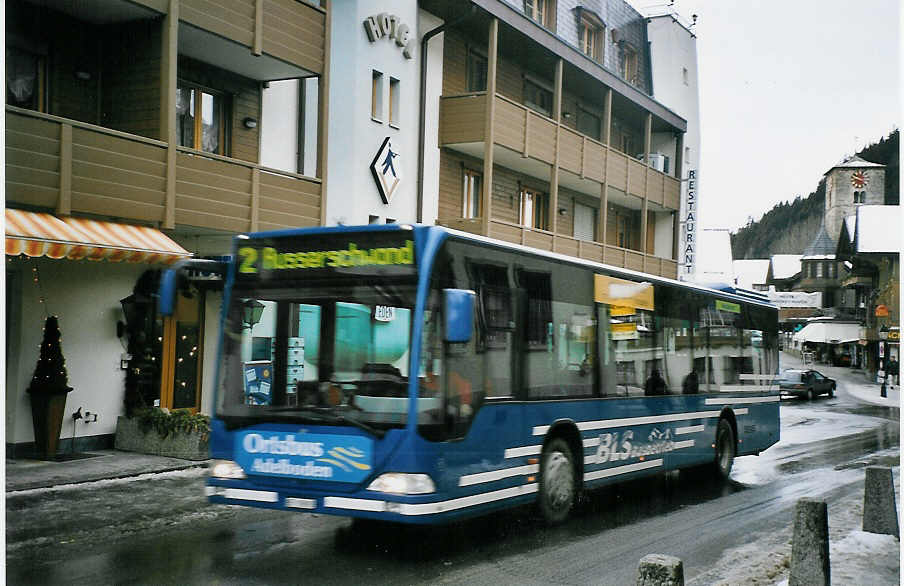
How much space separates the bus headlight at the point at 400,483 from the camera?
7598 mm

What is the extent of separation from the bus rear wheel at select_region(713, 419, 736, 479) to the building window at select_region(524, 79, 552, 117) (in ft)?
49.8

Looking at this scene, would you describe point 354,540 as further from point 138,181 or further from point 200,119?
point 200,119

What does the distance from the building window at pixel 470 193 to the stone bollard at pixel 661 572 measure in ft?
65.9

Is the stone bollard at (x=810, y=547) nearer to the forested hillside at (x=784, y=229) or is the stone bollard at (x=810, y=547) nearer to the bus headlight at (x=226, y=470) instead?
the bus headlight at (x=226, y=470)

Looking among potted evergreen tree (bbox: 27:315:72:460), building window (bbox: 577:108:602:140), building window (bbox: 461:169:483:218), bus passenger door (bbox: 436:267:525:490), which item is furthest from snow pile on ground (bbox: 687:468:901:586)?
building window (bbox: 577:108:602:140)

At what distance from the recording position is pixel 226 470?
8.30 m

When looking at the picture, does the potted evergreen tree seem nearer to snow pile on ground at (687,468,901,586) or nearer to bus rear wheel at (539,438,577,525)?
bus rear wheel at (539,438,577,525)

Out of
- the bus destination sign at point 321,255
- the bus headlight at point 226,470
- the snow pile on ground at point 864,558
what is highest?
the bus destination sign at point 321,255

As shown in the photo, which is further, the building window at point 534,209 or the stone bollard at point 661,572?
the building window at point 534,209

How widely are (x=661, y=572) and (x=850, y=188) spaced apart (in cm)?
8435

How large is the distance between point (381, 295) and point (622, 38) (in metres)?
28.5

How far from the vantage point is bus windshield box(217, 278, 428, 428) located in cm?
777

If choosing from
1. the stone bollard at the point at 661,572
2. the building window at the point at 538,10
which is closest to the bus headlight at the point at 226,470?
the stone bollard at the point at 661,572

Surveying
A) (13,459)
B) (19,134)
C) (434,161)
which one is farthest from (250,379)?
(434,161)
